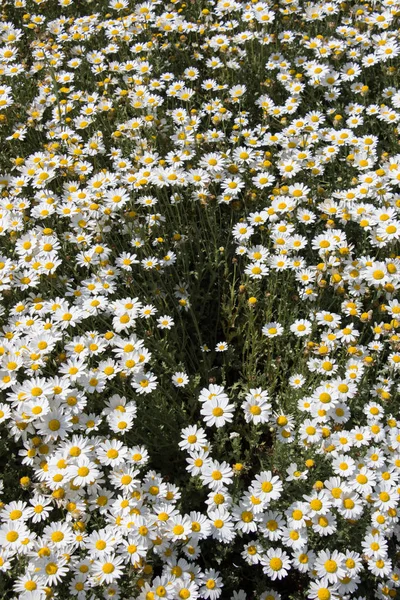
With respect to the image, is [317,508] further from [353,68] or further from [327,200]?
[353,68]

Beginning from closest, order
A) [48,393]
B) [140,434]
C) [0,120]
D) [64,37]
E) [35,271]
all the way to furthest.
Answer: [48,393]
[140,434]
[35,271]
[0,120]
[64,37]

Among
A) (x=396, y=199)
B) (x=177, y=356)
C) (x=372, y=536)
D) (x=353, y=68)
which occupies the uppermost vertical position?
(x=353, y=68)

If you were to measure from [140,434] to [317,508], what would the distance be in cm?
114

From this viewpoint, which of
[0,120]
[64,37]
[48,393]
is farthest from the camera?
[64,37]

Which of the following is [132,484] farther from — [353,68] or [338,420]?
[353,68]

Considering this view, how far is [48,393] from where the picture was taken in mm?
3375

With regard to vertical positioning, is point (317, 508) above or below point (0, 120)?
below

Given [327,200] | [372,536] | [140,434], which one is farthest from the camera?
[327,200]

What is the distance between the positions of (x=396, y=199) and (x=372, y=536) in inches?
88.6

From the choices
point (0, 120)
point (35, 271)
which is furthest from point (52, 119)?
point (35, 271)

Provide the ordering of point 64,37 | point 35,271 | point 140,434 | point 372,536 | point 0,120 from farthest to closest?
point 64,37
point 0,120
point 35,271
point 140,434
point 372,536

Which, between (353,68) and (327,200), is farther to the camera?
(353,68)

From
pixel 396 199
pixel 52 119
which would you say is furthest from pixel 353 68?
pixel 52 119

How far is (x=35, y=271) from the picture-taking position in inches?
161
